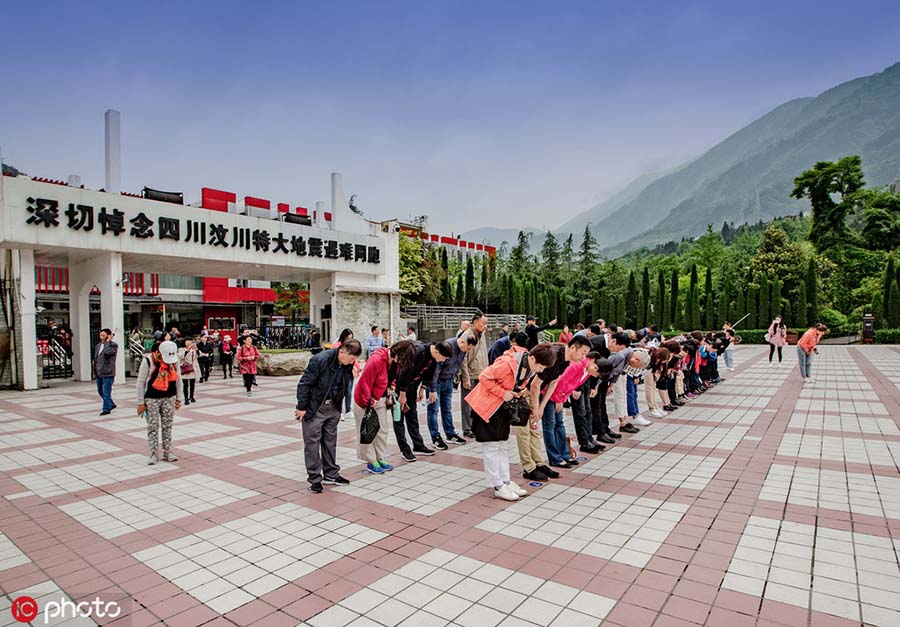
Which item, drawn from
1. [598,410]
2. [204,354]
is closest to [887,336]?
[598,410]

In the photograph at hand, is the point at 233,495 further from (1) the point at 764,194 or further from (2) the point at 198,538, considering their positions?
(1) the point at 764,194

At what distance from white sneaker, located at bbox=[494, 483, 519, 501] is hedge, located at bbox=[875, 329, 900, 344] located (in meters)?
36.4

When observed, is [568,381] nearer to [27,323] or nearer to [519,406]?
[519,406]

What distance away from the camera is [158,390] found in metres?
6.36

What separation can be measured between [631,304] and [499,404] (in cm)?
3951

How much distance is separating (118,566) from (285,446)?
3.65 metres

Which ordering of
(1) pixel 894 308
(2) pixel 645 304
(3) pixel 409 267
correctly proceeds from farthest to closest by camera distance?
(2) pixel 645 304, (3) pixel 409 267, (1) pixel 894 308

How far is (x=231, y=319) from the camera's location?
35594mm

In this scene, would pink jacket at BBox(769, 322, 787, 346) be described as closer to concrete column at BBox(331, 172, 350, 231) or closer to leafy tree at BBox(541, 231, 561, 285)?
concrete column at BBox(331, 172, 350, 231)

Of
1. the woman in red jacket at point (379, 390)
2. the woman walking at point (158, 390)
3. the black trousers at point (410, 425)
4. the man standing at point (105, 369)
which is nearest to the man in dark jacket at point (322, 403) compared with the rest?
the woman in red jacket at point (379, 390)

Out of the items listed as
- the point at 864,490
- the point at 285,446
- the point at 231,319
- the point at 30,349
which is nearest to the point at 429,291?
the point at 231,319

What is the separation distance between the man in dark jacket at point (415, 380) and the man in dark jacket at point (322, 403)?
0.98 meters

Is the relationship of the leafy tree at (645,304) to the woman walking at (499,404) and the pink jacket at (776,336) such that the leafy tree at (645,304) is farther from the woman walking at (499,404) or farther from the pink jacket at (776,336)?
the woman walking at (499,404)

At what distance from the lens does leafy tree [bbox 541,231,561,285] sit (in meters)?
48.0
